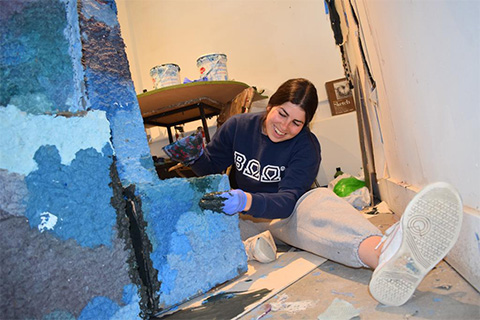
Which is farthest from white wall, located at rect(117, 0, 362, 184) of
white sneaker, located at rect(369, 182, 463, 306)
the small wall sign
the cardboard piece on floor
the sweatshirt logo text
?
white sneaker, located at rect(369, 182, 463, 306)

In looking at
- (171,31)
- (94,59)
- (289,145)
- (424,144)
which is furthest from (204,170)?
(171,31)

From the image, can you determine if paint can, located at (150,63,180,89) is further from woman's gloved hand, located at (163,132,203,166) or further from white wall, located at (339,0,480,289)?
white wall, located at (339,0,480,289)

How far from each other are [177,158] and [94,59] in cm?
50

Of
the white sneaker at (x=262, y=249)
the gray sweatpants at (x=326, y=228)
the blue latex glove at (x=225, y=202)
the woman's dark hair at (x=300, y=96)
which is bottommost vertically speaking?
the white sneaker at (x=262, y=249)

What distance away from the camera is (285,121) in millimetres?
1290

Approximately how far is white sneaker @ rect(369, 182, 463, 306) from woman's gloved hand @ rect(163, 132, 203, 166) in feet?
2.43

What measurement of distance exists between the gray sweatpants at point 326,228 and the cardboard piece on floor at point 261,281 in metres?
0.06

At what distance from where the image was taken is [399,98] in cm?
115

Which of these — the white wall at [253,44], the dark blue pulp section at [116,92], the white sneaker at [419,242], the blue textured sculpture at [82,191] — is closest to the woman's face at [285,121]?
the blue textured sculpture at [82,191]

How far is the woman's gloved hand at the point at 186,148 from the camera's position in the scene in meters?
1.23

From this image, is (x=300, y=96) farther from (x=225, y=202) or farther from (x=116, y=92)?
(x=116, y=92)

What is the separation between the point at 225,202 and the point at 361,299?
405 millimetres

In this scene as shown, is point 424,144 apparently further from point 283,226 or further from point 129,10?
point 129,10

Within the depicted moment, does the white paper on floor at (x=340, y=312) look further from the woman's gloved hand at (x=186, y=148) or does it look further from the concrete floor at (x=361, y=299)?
the woman's gloved hand at (x=186, y=148)
